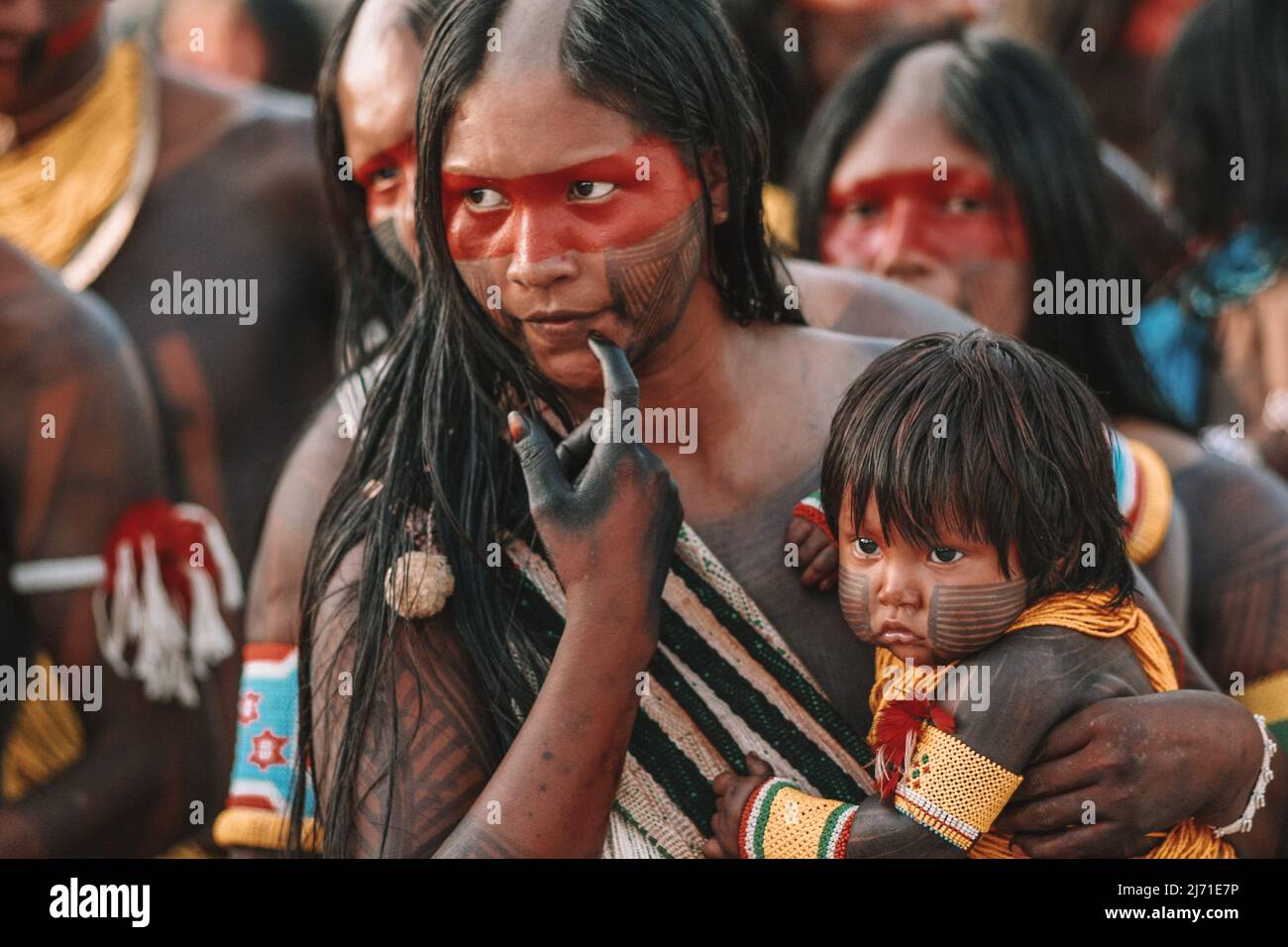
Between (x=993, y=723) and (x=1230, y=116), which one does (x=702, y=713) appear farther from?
(x=1230, y=116)

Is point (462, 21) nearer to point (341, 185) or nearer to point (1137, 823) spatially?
point (341, 185)

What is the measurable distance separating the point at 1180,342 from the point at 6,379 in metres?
2.43

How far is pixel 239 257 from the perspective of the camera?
12.8ft

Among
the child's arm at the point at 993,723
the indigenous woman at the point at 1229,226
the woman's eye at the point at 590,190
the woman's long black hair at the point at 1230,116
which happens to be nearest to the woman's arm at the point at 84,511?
the woman's eye at the point at 590,190

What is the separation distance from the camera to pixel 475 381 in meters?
2.25

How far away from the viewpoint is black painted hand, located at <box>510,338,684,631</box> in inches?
81.4

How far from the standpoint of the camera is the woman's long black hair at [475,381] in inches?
83.3

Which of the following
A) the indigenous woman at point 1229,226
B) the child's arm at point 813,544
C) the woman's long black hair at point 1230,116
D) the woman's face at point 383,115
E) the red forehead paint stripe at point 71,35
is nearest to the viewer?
the child's arm at point 813,544

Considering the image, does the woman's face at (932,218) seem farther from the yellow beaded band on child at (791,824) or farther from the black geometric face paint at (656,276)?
the yellow beaded band on child at (791,824)

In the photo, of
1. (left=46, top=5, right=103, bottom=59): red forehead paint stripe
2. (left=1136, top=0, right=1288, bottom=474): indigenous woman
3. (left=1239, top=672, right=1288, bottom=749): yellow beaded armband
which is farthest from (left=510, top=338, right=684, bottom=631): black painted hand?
(left=46, top=5, right=103, bottom=59): red forehead paint stripe

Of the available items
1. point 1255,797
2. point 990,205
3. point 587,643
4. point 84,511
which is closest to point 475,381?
point 587,643

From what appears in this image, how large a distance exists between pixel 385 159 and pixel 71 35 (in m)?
1.37

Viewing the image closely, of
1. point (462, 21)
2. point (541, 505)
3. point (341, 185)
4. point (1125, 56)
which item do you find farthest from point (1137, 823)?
point (1125, 56)

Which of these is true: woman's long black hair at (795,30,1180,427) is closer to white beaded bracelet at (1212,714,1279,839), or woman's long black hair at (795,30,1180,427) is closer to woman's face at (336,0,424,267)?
woman's face at (336,0,424,267)
